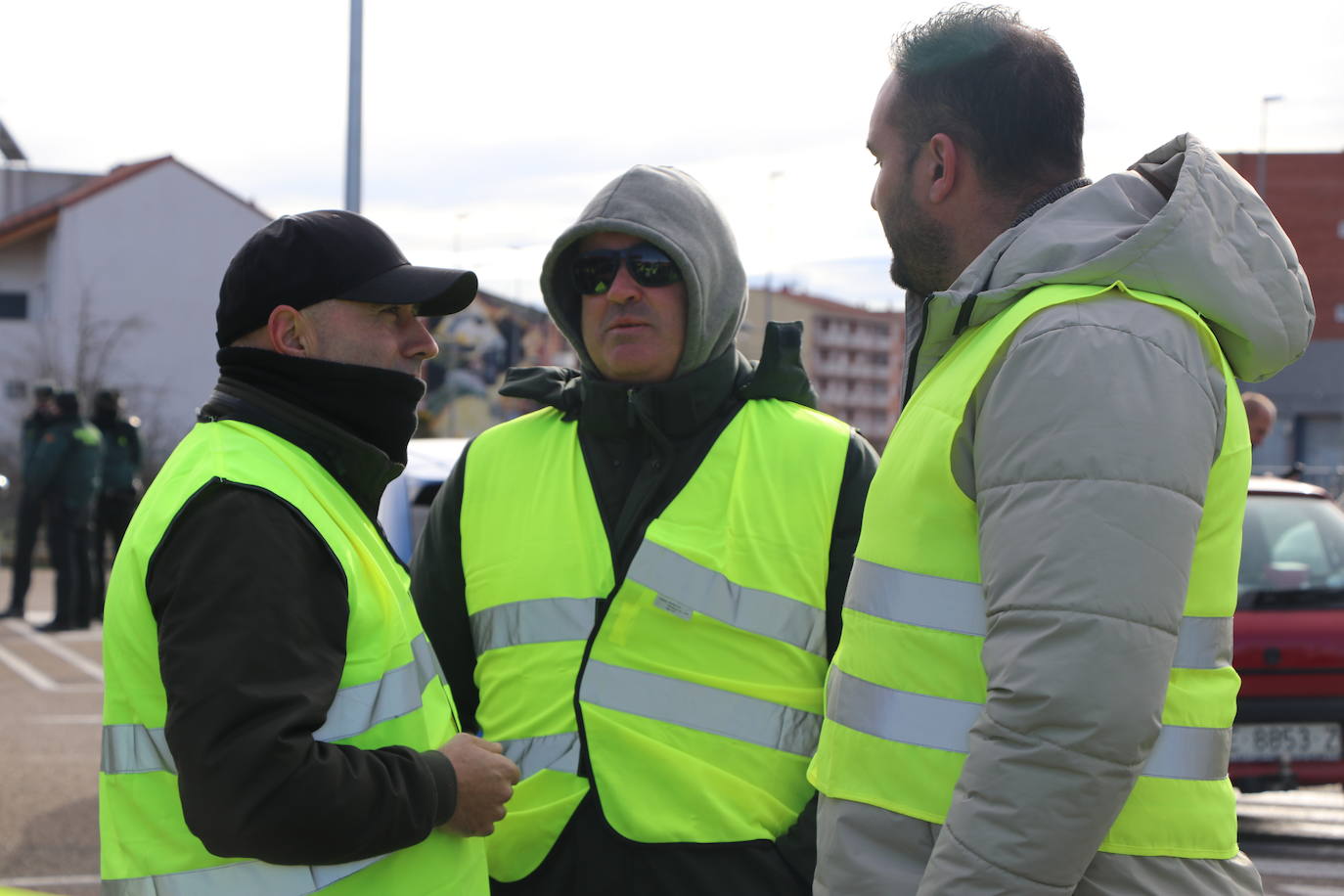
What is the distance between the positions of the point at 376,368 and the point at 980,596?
103cm

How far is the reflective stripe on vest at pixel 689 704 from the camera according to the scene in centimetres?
280

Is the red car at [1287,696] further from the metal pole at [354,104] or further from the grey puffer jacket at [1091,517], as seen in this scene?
the metal pole at [354,104]

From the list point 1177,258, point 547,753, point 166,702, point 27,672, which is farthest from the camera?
point 27,672

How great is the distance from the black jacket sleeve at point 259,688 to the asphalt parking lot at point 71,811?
14.0ft

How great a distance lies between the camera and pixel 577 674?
2.84 meters

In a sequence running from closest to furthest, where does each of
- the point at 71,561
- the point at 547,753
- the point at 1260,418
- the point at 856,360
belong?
Result: the point at 547,753 < the point at 1260,418 < the point at 71,561 < the point at 856,360

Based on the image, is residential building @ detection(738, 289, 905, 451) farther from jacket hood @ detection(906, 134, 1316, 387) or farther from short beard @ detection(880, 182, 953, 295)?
jacket hood @ detection(906, 134, 1316, 387)

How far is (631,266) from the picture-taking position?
324 cm

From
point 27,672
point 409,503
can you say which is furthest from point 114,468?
point 409,503

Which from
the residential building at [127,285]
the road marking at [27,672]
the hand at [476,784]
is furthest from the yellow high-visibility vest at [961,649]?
the residential building at [127,285]

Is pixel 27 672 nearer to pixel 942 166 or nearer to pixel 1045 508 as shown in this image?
pixel 942 166

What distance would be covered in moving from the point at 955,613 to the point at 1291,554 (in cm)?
567

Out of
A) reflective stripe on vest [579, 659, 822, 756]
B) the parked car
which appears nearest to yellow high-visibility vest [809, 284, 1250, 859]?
reflective stripe on vest [579, 659, 822, 756]

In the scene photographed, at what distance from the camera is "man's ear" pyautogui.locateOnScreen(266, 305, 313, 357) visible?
2.29 meters
